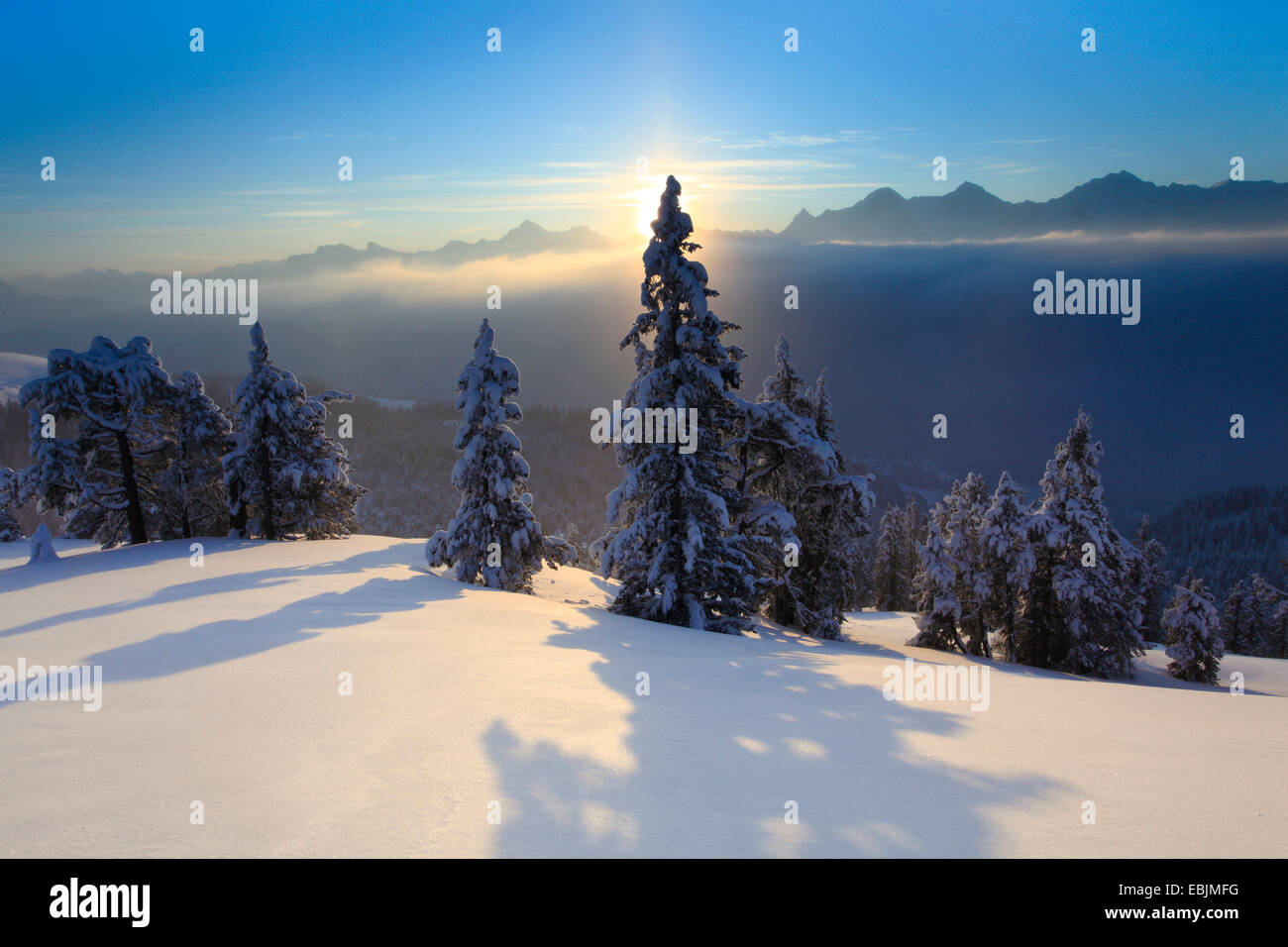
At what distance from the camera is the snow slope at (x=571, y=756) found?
157 inches

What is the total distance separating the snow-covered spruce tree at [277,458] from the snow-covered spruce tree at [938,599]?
98.5ft

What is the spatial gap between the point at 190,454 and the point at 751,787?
30997mm

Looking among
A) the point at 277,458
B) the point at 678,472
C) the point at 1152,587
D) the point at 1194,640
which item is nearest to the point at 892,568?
the point at 1152,587

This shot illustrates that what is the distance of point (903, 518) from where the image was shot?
252 ft

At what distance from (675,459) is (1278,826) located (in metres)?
14.2

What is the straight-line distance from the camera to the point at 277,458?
27.0 meters

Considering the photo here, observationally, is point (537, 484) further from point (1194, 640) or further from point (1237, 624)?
point (1194, 640)

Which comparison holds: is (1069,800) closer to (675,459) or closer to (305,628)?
(305,628)

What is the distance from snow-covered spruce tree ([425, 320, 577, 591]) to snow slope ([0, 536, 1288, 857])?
11.2 m

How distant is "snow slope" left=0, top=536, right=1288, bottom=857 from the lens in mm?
3986
